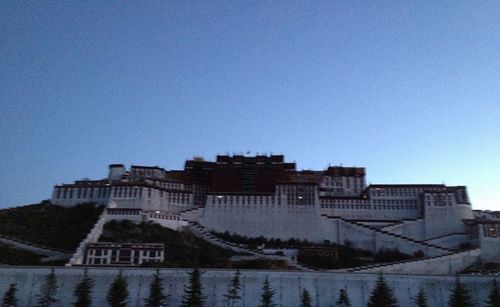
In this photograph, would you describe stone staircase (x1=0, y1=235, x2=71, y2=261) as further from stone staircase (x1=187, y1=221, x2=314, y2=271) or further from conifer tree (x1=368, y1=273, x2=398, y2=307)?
conifer tree (x1=368, y1=273, x2=398, y2=307)

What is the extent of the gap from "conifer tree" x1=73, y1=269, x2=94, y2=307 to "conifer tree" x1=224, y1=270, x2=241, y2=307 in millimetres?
12807

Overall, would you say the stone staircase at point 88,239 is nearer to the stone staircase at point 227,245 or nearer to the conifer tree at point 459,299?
the stone staircase at point 227,245

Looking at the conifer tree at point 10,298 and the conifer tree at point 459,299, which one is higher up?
the conifer tree at point 459,299

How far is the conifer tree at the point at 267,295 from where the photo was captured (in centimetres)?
4866

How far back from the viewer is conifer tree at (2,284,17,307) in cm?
4794

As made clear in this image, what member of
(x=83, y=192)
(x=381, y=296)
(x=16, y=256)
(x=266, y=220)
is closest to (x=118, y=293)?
(x=381, y=296)

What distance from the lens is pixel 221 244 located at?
3068 inches

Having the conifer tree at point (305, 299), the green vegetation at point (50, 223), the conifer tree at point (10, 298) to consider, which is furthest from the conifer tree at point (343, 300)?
the green vegetation at point (50, 223)

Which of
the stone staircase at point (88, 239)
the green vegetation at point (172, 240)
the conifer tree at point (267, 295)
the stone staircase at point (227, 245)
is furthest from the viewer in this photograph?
the stone staircase at point (227, 245)

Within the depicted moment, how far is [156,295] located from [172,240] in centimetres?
2716

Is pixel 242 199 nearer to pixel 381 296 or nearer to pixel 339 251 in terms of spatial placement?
pixel 339 251

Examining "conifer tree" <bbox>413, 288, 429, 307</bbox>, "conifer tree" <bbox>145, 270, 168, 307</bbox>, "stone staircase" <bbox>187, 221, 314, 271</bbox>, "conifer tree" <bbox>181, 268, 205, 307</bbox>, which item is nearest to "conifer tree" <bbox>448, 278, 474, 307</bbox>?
"conifer tree" <bbox>413, 288, 429, 307</bbox>

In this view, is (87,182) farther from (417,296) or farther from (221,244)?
(417,296)

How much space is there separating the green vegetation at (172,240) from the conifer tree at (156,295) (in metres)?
14.4
